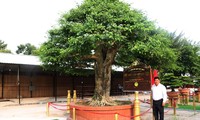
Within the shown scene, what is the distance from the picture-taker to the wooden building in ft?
68.5

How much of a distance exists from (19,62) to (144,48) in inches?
494

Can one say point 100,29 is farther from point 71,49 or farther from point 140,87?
point 140,87

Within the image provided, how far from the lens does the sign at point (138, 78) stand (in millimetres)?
10992

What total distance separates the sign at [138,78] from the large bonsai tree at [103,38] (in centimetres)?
58

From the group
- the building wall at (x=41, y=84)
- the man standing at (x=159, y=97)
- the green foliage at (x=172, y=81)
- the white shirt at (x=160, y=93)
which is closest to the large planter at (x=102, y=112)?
the man standing at (x=159, y=97)

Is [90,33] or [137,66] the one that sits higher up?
[90,33]

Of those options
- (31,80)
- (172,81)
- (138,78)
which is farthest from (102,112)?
(31,80)

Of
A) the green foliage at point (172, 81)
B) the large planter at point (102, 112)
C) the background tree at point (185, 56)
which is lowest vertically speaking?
the large planter at point (102, 112)

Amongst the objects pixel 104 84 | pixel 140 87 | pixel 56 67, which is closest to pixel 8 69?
pixel 56 67

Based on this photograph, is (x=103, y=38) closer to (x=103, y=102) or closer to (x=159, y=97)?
(x=159, y=97)

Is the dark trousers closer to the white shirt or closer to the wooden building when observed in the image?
the white shirt

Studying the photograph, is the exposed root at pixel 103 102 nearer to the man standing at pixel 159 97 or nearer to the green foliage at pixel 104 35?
the green foliage at pixel 104 35

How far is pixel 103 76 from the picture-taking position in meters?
12.0

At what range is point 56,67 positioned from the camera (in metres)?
12.4
